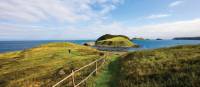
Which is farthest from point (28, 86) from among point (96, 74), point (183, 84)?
point (183, 84)

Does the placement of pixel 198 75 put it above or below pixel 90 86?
above

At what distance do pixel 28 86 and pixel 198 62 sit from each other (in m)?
19.5

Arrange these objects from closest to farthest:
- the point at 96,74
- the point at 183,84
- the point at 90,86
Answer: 1. the point at 183,84
2. the point at 90,86
3. the point at 96,74

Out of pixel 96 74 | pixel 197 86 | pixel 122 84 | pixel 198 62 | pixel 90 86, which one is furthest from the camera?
pixel 96 74

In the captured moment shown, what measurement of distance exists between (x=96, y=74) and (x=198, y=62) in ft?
34.7

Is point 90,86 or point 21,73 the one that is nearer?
point 90,86

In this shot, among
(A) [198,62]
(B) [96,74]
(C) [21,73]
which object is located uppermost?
(A) [198,62]

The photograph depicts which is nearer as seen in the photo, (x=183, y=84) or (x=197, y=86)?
(x=197, y=86)

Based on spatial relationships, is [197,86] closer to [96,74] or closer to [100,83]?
[100,83]

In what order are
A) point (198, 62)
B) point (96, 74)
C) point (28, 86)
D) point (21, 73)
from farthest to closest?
point (21, 73) → point (28, 86) → point (96, 74) → point (198, 62)

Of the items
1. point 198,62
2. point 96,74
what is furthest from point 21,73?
point 198,62

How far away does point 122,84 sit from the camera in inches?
617

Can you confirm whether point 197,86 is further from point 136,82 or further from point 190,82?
point 136,82

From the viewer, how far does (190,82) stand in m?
13.6
